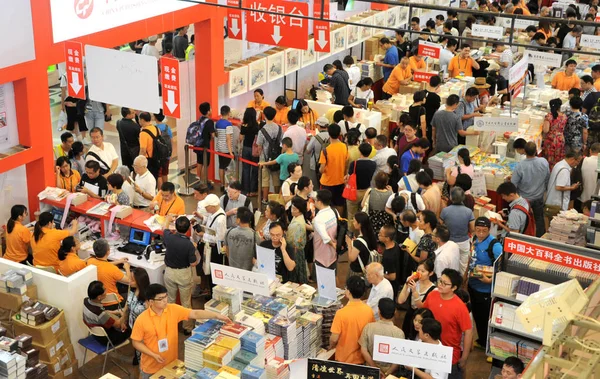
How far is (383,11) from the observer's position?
17719 millimetres

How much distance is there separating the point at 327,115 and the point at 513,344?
621 cm

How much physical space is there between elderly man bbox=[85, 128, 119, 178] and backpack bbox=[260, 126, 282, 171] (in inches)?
86.3

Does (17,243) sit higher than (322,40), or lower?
lower

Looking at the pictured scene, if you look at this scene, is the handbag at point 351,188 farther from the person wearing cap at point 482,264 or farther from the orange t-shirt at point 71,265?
the orange t-shirt at point 71,265

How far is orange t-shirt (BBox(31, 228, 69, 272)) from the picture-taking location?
8625mm

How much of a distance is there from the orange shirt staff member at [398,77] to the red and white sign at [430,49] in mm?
360

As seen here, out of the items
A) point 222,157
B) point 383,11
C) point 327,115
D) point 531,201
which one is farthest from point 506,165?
point 383,11

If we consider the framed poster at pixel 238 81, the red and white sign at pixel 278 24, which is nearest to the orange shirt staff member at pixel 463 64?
the framed poster at pixel 238 81

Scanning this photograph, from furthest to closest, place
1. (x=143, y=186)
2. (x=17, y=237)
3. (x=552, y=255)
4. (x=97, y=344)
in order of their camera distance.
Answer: (x=143, y=186)
(x=17, y=237)
(x=97, y=344)
(x=552, y=255)

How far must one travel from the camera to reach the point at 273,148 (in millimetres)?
A: 11406

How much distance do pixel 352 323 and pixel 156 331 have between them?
5.75 feet

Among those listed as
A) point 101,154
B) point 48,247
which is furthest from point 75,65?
point 48,247

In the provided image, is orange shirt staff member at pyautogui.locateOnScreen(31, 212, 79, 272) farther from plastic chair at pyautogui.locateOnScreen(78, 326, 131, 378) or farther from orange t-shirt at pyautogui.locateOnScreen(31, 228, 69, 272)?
plastic chair at pyautogui.locateOnScreen(78, 326, 131, 378)

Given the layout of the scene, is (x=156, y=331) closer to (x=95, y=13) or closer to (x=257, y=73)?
(x=95, y=13)
